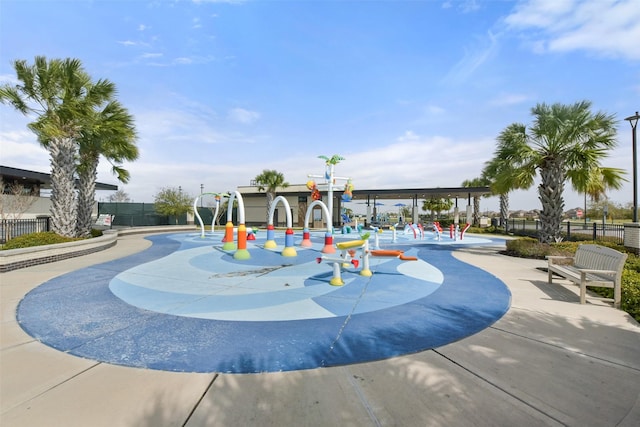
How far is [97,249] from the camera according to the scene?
1355cm

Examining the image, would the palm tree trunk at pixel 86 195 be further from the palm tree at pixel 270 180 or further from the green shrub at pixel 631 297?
the green shrub at pixel 631 297

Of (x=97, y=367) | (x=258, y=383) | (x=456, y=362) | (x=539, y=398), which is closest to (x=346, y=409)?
(x=258, y=383)

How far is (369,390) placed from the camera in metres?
3.05

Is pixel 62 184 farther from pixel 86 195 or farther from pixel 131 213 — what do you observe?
pixel 131 213

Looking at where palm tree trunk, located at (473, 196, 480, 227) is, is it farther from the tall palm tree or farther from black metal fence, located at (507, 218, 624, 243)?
the tall palm tree

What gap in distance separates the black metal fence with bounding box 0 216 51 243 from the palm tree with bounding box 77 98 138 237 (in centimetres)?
135

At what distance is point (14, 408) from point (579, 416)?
5278mm

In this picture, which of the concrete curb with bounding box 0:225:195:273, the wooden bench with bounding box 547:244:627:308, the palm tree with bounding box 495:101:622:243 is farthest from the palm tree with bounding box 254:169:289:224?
the wooden bench with bounding box 547:244:627:308

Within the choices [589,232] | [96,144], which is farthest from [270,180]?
[589,232]

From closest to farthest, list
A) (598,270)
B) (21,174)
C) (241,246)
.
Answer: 1. (598,270)
2. (241,246)
3. (21,174)

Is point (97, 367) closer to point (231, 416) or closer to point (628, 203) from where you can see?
point (231, 416)

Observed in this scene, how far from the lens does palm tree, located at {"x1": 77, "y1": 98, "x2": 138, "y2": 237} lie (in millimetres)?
14562

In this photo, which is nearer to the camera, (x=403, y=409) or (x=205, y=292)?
(x=403, y=409)

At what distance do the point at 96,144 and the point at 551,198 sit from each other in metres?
22.8
